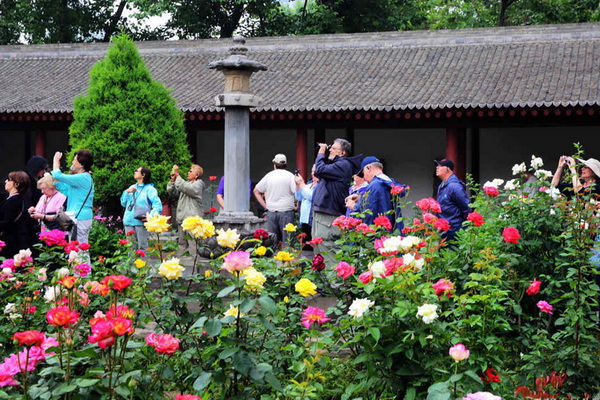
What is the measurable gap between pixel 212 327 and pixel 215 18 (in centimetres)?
2450

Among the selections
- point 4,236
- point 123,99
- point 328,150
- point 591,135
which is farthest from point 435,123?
point 4,236

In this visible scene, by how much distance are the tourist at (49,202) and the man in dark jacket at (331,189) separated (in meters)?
2.15

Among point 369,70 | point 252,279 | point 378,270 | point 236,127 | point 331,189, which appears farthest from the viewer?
point 369,70

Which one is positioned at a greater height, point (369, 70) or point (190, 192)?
point (369, 70)

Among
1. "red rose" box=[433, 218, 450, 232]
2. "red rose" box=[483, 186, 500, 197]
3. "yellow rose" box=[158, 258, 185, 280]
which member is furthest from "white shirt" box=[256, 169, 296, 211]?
"yellow rose" box=[158, 258, 185, 280]

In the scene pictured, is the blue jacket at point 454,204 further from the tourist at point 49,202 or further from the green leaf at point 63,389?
the green leaf at point 63,389

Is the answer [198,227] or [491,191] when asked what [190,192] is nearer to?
[491,191]

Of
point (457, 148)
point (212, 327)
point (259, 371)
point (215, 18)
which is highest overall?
point (215, 18)

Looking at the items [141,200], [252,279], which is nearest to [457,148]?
[141,200]

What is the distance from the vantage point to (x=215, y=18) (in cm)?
2616

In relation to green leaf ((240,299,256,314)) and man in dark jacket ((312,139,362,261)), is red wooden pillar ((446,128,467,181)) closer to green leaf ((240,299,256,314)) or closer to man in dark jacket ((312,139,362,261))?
man in dark jacket ((312,139,362,261))

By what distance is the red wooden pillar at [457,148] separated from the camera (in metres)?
14.0

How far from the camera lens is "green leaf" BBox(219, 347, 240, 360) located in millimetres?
2766

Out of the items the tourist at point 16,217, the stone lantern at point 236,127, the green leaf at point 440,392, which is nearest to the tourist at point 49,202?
the tourist at point 16,217
